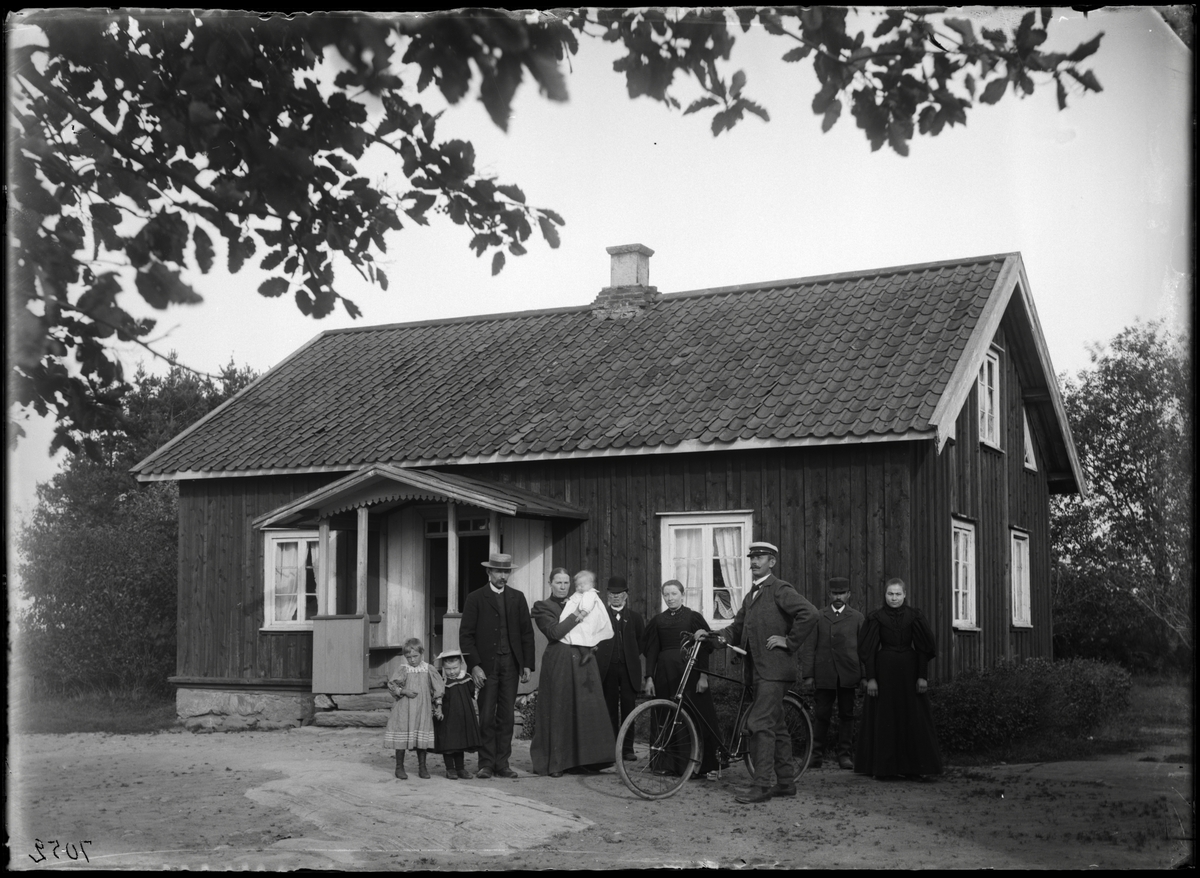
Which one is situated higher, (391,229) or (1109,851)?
(391,229)

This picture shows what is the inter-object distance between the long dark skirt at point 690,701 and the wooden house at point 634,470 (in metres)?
3.64

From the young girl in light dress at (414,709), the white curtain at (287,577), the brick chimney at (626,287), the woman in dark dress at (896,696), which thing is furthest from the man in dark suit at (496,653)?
the brick chimney at (626,287)

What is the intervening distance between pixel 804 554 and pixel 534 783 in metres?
5.22

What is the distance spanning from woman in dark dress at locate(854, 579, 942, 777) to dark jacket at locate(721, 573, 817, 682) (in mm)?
1795

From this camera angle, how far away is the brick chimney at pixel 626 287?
64.9ft

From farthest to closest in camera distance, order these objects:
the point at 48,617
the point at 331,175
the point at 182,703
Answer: the point at 48,617 < the point at 182,703 < the point at 331,175

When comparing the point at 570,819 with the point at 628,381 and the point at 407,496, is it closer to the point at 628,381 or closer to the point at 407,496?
the point at 407,496

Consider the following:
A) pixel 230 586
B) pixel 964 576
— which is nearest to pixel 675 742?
pixel 964 576

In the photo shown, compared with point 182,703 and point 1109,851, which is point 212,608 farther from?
point 1109,851

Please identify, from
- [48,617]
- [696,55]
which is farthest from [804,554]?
[48,617]

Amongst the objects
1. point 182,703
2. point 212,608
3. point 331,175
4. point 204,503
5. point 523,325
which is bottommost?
point 182,703

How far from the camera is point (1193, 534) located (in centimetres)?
757

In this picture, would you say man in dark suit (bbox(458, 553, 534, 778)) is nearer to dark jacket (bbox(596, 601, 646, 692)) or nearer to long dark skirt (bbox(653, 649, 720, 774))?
dark jacket (bbox(596, 601, 646, 692))

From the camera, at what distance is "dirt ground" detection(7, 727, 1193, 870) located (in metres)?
7.93
